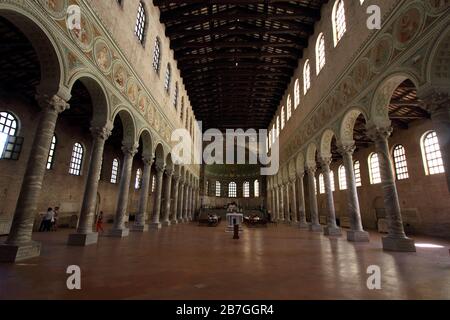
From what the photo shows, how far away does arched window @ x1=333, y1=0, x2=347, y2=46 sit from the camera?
12.5 m

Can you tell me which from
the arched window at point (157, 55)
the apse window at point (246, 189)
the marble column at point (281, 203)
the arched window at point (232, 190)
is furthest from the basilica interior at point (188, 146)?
the arched window at point (232, 190)

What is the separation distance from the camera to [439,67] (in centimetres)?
668

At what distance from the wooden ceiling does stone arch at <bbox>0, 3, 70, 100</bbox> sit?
10.4 metres

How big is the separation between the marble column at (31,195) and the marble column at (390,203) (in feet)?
38.1

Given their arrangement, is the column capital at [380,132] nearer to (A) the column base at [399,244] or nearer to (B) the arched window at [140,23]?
(A) the column base at [399,244]

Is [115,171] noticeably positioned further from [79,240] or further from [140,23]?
[79,240]

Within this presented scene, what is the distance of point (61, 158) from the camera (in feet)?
57.4

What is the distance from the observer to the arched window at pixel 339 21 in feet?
41.2

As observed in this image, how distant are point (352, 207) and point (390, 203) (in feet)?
8.79

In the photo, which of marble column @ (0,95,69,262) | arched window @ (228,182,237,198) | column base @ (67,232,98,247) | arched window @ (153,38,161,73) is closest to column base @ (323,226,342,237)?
column base @ (67,232,98,247)
